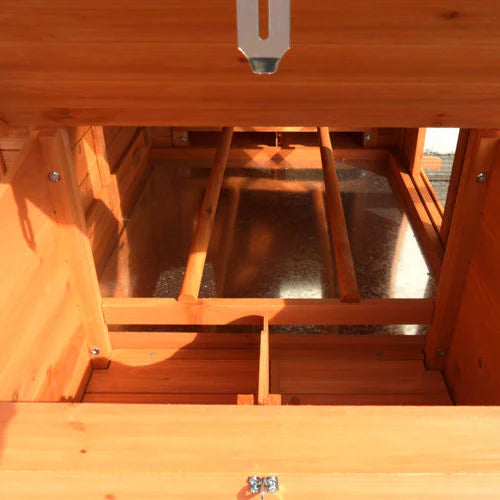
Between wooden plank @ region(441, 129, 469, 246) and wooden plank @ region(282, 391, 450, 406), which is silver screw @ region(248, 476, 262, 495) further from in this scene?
wooden plank @ region(441, 129, 469, 246)

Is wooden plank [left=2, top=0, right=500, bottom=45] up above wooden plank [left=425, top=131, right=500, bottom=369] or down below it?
below

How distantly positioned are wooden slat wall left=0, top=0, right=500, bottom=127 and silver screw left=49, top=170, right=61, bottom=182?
0.44 feet

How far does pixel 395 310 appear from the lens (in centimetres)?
154

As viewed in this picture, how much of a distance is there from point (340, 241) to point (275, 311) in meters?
0.40

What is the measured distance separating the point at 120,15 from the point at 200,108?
10.8 inches

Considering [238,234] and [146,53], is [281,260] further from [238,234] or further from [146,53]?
[146,53]

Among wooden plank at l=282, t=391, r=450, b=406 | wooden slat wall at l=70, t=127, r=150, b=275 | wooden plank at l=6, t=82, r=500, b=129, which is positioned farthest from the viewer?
wooden slat wall at l=70, t=127, r=150, b=275

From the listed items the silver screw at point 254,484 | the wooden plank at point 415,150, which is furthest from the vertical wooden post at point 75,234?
the wooden plank at point 415,150

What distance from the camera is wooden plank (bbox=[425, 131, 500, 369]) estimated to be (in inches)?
49.9

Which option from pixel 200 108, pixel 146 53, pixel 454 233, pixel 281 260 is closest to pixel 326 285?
pixel 281 260

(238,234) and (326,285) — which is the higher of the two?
(238,234)

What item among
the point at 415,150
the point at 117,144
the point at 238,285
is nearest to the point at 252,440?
the point at 238,285

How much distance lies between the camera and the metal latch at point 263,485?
29.9 inches

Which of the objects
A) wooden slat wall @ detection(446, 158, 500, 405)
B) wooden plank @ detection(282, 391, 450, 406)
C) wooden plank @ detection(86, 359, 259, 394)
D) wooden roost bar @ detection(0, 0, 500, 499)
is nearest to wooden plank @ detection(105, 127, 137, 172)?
wooden roost bar @ detection(0, 0, 500, 499)
